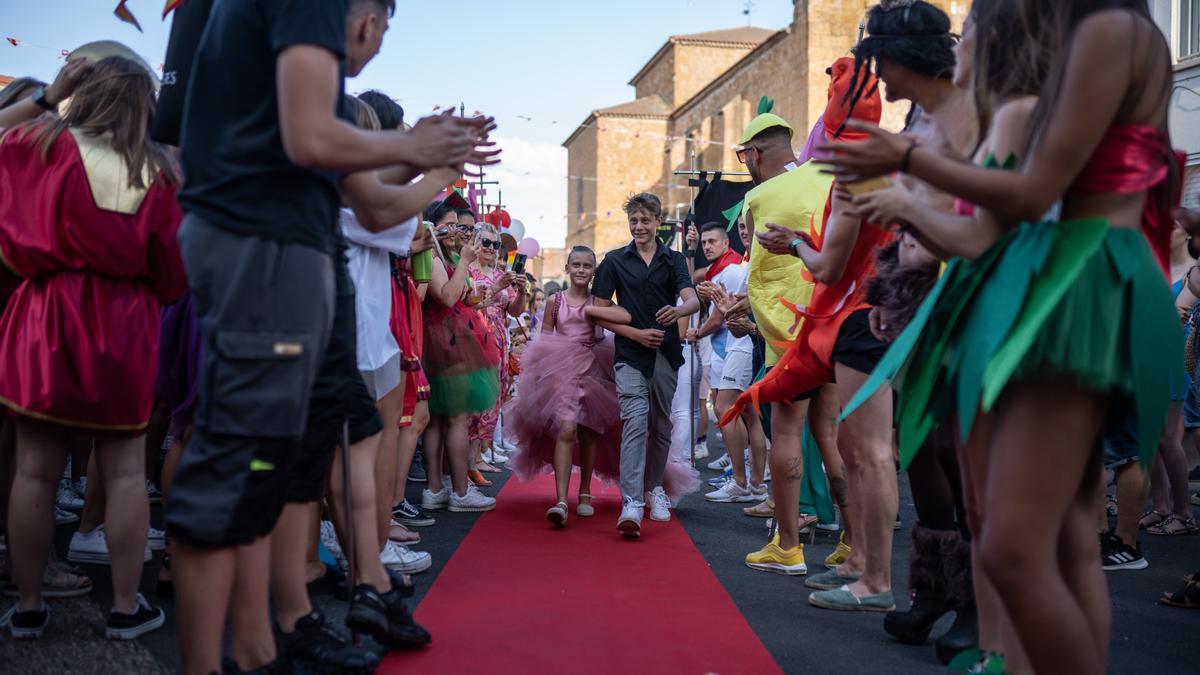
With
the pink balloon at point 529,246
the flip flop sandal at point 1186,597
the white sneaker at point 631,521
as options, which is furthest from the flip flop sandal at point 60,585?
the pink balloon at point 529,246

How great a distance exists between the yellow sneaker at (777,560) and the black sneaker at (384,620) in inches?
85.7

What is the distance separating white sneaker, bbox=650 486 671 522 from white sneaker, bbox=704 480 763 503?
47.0 inches

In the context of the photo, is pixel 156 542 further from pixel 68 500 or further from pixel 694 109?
pixel 694 109

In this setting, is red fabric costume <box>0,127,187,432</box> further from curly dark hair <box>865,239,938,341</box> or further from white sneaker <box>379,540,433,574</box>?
curly dark hair <box>865,239,938,341</box>

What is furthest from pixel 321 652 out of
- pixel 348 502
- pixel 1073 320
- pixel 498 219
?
pixel 498 219

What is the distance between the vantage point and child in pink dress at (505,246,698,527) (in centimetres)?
705

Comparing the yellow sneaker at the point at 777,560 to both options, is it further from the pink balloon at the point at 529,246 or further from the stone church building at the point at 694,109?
the stone church building at the point at 694,109

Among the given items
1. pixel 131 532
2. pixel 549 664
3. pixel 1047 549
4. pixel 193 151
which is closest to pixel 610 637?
pixel 549 664

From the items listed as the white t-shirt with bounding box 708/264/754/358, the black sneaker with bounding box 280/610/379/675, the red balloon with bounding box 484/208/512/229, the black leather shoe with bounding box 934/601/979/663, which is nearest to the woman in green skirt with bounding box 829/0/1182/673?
the black leather shoe with bounding box 934/601/979/663

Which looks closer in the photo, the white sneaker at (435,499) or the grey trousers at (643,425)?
the grey trousers at (643,425)

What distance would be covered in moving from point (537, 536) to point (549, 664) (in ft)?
9.19

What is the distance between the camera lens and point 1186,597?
14.7ft

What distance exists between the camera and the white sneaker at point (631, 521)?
611 cm

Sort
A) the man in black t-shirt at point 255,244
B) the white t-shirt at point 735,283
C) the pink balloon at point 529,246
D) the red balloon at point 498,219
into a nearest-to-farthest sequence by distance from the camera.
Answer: the man in black t-shirt at point 255,244 < the white t-shirt at point 735,283 < the red balloon at point 498,219 < the pink balloon at point 529,246
